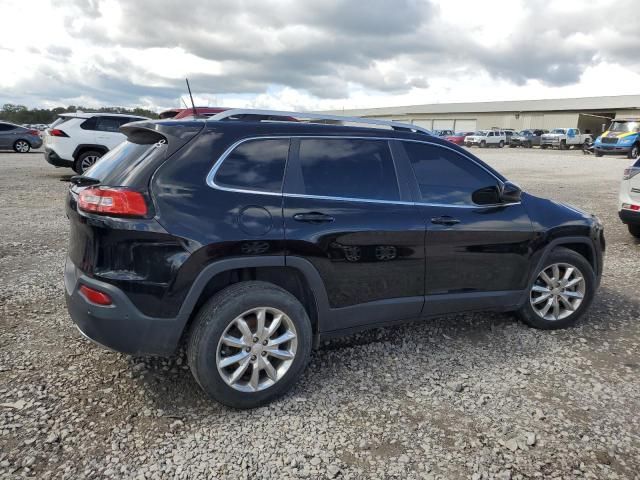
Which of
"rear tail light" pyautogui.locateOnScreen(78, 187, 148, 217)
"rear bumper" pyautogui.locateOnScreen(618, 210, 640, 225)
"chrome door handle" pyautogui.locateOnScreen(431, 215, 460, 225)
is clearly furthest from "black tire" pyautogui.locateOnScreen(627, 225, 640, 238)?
"rear tail light" pyautogui.locateOnScreen(78, 187, 148, 217)

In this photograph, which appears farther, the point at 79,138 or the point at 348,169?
the point at 79,138

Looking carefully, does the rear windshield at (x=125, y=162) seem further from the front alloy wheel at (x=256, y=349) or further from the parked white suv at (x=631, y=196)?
the parked white suv at (x=631, y=196)

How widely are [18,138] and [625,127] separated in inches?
1252

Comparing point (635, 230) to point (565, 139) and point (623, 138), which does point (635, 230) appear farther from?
point (565, 139)

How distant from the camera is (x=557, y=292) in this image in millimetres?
4102

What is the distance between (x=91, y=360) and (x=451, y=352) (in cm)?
268

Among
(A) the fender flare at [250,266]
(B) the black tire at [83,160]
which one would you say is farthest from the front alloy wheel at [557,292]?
(B) the black tire at [83,160]

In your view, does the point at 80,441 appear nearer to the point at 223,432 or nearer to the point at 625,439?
the point at 223,432

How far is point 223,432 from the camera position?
2713 millimetres

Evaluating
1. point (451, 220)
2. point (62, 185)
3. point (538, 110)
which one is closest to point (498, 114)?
point (538, 110)

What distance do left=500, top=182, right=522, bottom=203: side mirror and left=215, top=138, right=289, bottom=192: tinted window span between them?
5.82 ft

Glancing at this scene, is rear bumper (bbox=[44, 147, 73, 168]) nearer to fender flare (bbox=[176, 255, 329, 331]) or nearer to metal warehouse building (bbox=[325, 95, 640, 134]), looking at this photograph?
fender flare (bbox=[176, 255, 329, 331])

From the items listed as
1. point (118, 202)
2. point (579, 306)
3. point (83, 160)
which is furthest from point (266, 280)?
point (83, 160)

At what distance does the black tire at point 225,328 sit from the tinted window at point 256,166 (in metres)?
0.60
